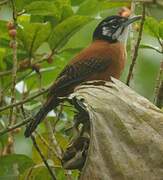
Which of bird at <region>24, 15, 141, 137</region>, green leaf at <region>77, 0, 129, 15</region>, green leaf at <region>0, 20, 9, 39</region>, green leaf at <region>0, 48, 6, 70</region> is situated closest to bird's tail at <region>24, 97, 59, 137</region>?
bird at <region>24, 15, 141, 137</region>

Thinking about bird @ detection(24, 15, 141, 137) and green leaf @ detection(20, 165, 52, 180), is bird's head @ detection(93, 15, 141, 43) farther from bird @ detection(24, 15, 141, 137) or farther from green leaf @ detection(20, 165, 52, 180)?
green leaf @ detection(20, 165, 52, 180)

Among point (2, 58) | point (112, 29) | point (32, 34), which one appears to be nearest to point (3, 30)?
point (2, 58)

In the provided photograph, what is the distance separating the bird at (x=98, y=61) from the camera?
3865mm

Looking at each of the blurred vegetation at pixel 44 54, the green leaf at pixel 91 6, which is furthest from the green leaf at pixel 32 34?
the green leaf at pixel 91 6

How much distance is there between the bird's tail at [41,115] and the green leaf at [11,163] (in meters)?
0.12

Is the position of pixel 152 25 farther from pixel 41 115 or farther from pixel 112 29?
pixel 112 29

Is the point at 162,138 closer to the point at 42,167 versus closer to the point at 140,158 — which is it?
the point at 140,158

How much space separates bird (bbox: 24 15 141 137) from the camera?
387 centimetres

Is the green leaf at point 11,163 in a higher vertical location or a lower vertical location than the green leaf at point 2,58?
lower

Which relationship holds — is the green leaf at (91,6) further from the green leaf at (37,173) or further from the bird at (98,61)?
the green leaf at (37,173)

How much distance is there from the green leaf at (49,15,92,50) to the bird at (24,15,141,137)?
0.34 meters

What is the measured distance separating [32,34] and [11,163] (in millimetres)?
677

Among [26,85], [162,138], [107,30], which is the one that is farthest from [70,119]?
[162,138]

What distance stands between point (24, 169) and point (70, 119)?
551mm
